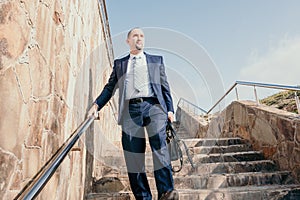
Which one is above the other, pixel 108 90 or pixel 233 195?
pixel 108 90

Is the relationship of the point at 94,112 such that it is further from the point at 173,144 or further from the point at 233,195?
the point at 233,195

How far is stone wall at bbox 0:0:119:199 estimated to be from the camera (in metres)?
0.91

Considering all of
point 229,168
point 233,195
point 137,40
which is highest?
point 137,40

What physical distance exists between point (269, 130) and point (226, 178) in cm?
99

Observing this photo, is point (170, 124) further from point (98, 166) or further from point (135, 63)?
point (98, 166)

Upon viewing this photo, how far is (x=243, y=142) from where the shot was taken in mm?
3674

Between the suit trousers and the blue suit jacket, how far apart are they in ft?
0.22

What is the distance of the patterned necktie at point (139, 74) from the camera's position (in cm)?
193

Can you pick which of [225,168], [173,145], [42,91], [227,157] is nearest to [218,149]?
[227,157]

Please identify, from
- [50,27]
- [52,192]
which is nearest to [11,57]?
[50,27]

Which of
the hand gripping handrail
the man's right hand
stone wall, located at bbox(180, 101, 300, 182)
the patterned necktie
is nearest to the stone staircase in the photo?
stone wall, located at bbox(180, 101, 300, 182)

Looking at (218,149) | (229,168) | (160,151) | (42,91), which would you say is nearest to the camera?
(42,91)

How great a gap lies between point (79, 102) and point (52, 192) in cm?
90

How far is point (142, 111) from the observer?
73.0 inches
